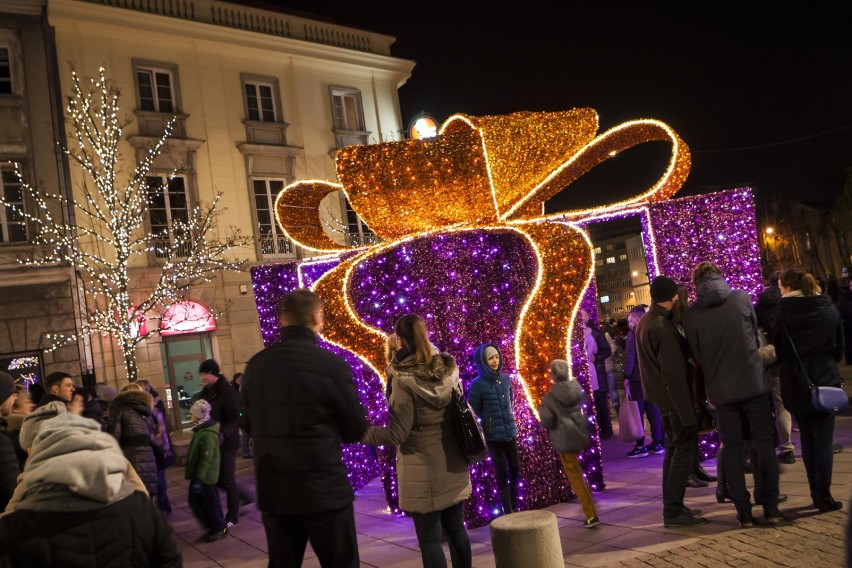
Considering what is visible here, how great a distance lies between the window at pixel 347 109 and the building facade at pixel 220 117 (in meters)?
0.03

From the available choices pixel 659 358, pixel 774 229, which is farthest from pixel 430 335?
pixel 774 229

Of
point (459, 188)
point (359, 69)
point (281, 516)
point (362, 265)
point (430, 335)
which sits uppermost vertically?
point (359, 69)

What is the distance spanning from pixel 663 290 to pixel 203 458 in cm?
465

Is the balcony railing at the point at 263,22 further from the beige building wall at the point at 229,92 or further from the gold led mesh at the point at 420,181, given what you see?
the gold led mesh at the point at 420,181

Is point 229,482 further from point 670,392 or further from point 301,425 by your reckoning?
point 301,425

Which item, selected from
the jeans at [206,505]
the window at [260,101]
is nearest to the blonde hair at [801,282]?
the jeans at [206,505]

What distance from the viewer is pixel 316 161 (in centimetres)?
2316

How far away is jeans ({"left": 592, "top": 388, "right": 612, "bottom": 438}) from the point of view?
10.5 metres

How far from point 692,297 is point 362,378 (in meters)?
3.69

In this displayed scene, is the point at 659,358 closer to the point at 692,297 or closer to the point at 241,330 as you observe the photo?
the point at 692,297

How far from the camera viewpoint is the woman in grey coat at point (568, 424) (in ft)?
19.3

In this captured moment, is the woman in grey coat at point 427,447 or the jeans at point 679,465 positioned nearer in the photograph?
the woman in grey coat at point 427,447

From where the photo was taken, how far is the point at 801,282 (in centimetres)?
551

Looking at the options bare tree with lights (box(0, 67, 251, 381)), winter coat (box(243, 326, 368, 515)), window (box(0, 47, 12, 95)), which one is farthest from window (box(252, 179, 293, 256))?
winter coat (box(243, 326, 368, 515))
